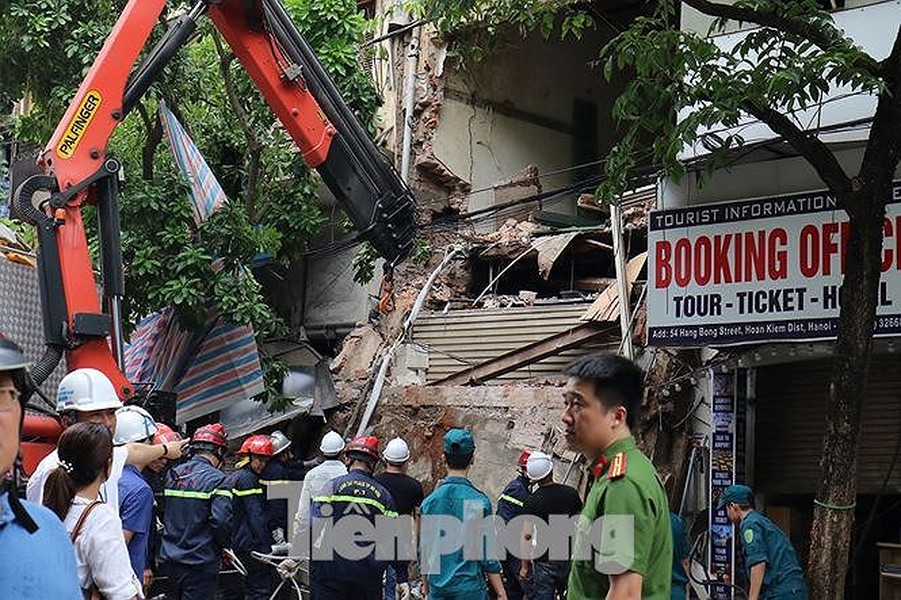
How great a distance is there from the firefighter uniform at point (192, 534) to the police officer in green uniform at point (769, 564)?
4.34m

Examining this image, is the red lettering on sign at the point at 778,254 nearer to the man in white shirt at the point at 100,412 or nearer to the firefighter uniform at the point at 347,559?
the firefighter uniform at the point at 347,559

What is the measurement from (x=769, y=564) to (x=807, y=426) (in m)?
2.77

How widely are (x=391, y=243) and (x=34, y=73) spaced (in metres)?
4.77

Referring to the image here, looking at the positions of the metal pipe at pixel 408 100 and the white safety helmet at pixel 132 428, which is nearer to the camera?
the white safety helmet at pixel 132 428

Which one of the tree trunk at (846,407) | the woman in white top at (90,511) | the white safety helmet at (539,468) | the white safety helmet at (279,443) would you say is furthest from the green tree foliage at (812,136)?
the white safety helmet at (279,443)

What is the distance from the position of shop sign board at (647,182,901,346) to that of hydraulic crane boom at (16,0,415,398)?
2645 millimetres

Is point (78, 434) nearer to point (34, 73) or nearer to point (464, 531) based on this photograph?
point (464, 531)

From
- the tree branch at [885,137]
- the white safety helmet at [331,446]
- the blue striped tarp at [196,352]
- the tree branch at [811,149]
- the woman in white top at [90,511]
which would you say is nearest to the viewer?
the woman in white top at [90,511]

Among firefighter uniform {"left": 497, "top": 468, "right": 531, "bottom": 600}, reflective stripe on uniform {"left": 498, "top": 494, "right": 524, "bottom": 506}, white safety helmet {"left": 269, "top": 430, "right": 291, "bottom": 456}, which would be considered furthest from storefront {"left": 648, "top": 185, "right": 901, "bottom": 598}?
white safety helmet {"left": 269, "top": 430, "right": 291, "bottom": 456}

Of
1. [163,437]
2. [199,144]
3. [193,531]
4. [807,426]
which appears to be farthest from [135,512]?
[199,144]

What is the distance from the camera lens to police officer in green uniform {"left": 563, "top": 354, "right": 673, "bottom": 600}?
185 inches

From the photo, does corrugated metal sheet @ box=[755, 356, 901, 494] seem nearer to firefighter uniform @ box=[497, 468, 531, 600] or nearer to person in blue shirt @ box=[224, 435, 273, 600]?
firefighter uniform @ box=[497, 468, 531, 600]

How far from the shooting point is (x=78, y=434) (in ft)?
18.4

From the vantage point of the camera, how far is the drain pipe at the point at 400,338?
15094 millimetres
